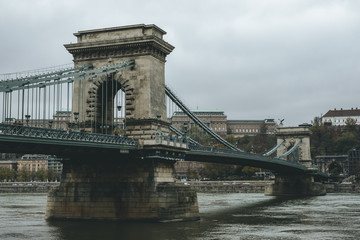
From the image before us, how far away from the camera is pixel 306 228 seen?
117 feet

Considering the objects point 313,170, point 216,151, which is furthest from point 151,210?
point 313,170

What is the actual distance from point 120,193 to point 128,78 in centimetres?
852

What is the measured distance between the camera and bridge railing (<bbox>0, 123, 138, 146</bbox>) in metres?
26.2

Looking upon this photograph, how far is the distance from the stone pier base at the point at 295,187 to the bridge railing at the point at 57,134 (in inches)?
2335

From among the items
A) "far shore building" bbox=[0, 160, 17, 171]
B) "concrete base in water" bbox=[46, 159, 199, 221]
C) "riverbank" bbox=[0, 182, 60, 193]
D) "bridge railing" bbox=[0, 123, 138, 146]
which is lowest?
"riverbank" bbox=[0, 182, 60, 193]

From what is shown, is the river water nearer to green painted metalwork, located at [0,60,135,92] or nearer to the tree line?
green painted metalwork, located at [0,60,135,92]

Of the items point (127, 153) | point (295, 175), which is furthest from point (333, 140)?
point (127, 153)

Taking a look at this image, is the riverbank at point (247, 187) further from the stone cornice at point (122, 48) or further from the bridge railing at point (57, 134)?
the bridge railing at point (57, 134)

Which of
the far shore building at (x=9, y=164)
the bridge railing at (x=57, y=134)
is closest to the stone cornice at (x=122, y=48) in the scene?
the bridge railing at (x=57, y=134)

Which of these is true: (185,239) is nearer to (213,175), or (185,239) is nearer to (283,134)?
(283,134)

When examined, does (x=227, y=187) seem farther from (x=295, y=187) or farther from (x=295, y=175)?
(x=295, y=187)

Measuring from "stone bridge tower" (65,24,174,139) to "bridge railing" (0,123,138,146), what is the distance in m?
3.60

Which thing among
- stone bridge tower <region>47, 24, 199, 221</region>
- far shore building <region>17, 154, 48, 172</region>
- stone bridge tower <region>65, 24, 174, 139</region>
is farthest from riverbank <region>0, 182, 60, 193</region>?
stone bridge tower <region>47, 24, 199, 221</region>

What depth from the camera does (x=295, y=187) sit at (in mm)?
93250
